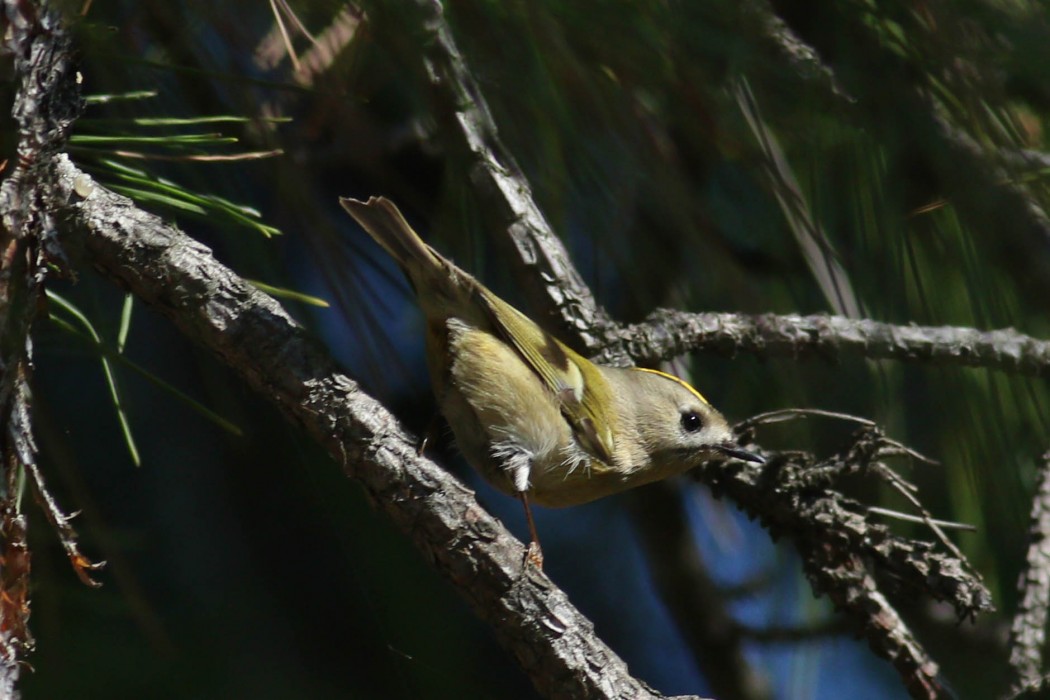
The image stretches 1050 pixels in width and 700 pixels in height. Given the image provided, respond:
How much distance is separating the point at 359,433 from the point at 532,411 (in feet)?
2.70

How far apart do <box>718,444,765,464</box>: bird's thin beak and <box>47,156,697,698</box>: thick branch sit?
62 cm

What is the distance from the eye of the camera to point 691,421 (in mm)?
2018

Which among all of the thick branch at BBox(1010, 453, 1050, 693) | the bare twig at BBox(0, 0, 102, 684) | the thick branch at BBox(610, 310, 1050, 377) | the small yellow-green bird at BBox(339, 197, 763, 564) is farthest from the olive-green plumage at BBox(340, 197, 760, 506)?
the bare twig at BBox(0, 0, 102, 684)

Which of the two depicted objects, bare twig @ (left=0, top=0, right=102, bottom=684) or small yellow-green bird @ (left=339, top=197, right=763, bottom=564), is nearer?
bare twig @ (left=0, top=0, right=102, bottom=684)

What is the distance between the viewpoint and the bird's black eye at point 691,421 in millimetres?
1993

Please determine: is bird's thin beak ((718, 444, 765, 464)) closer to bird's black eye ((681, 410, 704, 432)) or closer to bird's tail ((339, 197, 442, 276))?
bird's black eye ((681, 410, 704, 432))

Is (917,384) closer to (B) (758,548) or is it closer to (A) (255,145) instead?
(B) (758,548)

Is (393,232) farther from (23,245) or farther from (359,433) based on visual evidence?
(23,245)

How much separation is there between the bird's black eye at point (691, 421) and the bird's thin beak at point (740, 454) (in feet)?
0.71

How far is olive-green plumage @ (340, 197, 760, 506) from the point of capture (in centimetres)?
182

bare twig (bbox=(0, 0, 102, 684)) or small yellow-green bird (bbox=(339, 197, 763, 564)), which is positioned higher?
bare twig (bbox=(0, 0, 102, 684))

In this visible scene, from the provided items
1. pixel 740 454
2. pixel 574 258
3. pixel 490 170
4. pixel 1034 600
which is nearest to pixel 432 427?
pixel 574 258

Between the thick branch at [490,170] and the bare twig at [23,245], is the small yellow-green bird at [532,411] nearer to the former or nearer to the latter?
the thick branch at [490,170]

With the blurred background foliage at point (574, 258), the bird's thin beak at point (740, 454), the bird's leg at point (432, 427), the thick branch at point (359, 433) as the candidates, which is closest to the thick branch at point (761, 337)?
the blurred background foliage at point (574, 258)
